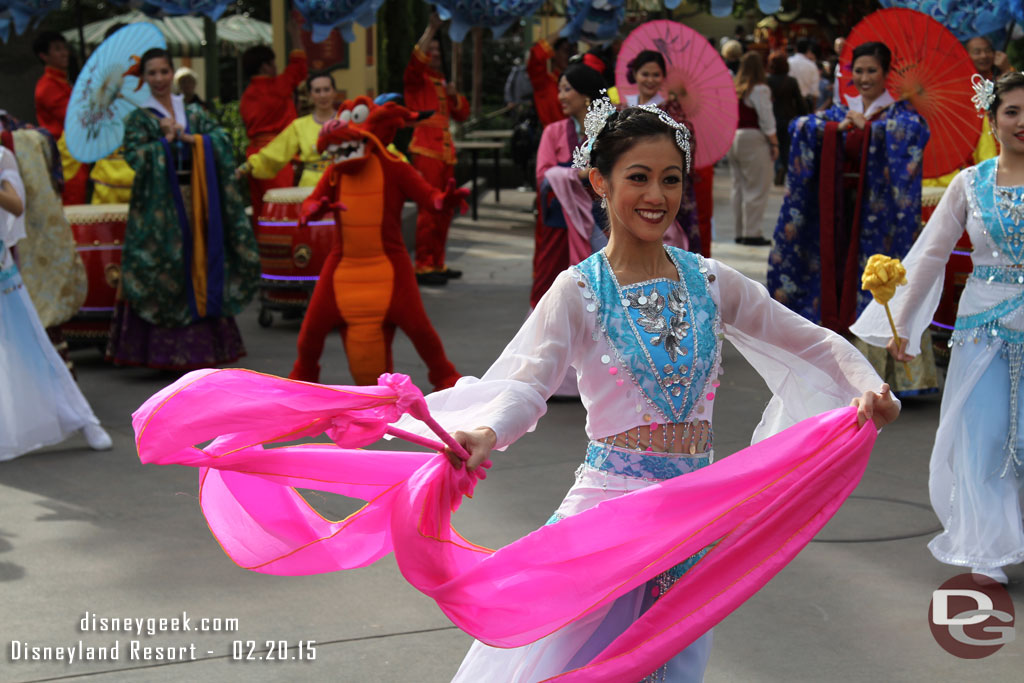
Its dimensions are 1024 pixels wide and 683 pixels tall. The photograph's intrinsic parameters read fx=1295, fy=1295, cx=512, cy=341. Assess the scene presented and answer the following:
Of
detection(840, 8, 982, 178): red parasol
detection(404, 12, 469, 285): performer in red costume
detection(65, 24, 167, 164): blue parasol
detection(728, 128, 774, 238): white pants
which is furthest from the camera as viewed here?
detection(728, 128, 774, 238): white pants

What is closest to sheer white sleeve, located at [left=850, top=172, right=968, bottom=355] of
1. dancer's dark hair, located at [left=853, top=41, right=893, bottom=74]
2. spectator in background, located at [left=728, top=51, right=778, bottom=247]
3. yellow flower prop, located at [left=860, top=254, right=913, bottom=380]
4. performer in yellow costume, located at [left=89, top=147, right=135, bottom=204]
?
yellow flower prop, located at [left=860, top=254, right=913, bottom=380]

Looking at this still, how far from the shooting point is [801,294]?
7258 mm

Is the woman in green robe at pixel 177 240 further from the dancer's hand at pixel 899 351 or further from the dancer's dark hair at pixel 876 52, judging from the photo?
the dancer's hand at pixel 899 351

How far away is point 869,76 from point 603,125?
162 inches

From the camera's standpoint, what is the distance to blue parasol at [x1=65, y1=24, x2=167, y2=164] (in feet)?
23.3

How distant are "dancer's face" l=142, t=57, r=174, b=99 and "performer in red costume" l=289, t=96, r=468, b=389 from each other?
1.27 metres

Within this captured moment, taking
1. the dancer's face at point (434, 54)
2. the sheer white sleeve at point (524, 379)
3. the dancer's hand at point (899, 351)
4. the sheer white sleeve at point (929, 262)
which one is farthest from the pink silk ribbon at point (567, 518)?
the dancer's face at point (434, 54)

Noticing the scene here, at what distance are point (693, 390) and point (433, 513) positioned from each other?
2.10ft

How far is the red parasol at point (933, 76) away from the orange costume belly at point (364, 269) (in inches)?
105

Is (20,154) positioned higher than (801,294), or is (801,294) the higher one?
(20,154)

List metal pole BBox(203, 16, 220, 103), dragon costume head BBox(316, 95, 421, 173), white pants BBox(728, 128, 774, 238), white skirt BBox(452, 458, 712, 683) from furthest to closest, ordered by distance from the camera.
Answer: white pants BBox(728, 128, 774, 238) < metal pole BBox(203, 16, 220, 103) < dragon costume head BBox(316, 95, 421, 173) < white skirt BBox(452, 458, 712, 683)

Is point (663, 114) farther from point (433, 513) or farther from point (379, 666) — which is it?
point (379, 666)

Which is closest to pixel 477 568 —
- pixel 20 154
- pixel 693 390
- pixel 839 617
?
pixel 693 390

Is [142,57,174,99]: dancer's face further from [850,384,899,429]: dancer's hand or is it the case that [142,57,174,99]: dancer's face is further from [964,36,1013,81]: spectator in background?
[850,384,899,429]: dancer's hand
